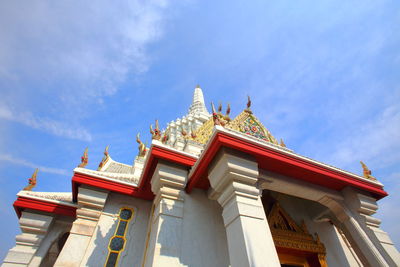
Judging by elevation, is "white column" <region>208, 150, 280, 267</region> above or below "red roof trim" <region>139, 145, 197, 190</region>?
below

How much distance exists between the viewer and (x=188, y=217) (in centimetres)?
402

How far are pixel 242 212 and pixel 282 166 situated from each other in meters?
1.44

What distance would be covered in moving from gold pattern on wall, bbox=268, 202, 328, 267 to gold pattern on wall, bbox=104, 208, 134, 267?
127 inches

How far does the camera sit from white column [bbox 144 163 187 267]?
338 cm

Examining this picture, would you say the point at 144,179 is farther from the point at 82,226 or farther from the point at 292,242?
the point at 292,242

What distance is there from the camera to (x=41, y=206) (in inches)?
201

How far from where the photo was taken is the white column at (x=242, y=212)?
274 cm

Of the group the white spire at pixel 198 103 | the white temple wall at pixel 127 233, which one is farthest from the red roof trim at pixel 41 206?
the white spire at pixel 198 103

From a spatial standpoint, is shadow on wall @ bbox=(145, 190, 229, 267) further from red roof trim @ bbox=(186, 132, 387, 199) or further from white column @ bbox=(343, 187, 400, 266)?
white column @ bbox=(343, 187, 400, 266)

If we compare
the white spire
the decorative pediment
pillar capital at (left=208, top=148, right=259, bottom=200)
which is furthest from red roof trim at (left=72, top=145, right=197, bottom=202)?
the white spire

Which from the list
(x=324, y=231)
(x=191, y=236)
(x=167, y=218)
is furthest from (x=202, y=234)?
(x=324, y=231)

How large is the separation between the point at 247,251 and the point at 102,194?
339cm

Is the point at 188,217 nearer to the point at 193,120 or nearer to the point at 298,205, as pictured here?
the point at 298,205

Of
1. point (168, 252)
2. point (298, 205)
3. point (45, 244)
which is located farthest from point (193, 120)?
point (168, 252)
